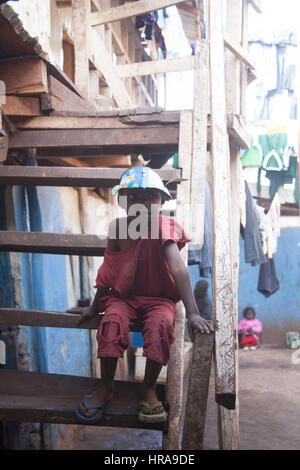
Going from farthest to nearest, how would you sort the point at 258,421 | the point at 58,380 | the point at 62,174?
1. the point at 258,421
2. the point at 62,174
3. the point at 58,380

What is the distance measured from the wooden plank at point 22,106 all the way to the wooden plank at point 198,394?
6.85ft

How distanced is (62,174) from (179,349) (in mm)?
1209

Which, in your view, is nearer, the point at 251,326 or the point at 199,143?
the point at 199,143

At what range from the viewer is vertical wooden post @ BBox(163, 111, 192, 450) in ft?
6.97

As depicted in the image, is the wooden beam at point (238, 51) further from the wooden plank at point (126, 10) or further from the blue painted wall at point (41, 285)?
the blue painted wall at point (41, 285)

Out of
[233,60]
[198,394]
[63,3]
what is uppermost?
[63,3]

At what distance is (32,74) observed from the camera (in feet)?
9.89

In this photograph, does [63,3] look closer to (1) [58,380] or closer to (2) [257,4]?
(2) [257,4]

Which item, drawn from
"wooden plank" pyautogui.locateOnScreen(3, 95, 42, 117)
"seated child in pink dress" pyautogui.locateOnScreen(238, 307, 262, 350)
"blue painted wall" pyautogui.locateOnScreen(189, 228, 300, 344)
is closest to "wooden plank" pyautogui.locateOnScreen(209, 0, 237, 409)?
"wooden plank" pyautogui.locateOnScreen(3, 95, 42, 117)

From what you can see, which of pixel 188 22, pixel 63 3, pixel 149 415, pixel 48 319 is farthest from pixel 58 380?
pixel 188 22

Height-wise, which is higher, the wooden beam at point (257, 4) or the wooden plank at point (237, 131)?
the wooden beam at point (257, 4)

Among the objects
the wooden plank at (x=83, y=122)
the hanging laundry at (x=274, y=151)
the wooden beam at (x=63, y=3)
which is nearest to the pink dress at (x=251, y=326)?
the hanging laundry at (x=274, y=151)

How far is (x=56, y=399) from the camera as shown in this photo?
2145 millimetres

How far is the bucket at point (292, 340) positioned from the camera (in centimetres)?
1124
